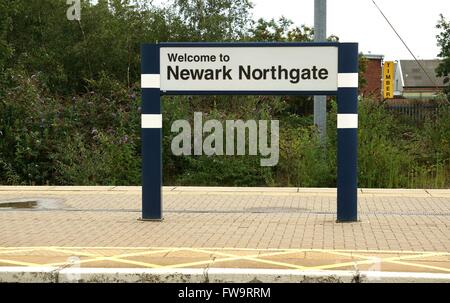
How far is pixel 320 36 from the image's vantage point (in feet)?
51.6

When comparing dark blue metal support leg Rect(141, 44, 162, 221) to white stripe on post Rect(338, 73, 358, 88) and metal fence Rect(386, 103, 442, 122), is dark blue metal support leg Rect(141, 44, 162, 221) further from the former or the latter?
metal fence Rect(386, 103, 442, 122)

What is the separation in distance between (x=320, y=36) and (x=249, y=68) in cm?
656

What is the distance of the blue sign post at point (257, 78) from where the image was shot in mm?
9461

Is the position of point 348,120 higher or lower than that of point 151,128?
higher

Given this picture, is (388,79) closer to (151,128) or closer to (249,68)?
(249,68)

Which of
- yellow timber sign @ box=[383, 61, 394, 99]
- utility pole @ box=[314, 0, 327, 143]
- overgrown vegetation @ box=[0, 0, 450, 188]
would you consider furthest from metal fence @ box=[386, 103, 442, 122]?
yellow timber sign @ box=[383, 61, 394, 99]

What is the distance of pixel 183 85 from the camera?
9.68 metres

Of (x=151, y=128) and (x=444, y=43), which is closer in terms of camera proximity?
(x=151, y=128)

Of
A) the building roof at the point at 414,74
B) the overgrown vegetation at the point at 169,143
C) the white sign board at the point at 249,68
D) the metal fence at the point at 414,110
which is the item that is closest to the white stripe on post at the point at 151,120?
the white sign board at the point at 249,68

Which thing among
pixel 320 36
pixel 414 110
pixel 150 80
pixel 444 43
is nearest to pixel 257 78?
pixel 150 80

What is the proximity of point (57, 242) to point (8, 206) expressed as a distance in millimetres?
3290

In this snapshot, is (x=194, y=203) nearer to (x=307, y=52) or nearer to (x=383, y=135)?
(x=307, y=52)
